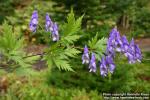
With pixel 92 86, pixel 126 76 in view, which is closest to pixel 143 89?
pixel 126 76

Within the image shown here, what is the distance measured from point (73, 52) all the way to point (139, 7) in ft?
50.1

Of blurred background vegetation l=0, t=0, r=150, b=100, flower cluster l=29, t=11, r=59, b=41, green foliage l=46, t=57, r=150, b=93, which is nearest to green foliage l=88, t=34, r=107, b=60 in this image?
flower cluster l=29, t=11, r=59, b=41

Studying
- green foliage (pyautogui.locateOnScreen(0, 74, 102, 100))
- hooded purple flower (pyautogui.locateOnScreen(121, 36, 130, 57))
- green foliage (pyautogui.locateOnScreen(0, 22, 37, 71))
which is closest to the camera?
green foliage (pyautogui.locateOnScreen(0, 22, 37, 71))

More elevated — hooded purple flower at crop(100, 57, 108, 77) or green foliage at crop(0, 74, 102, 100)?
hooded purple flower at crop(100, 57, 108, 77)

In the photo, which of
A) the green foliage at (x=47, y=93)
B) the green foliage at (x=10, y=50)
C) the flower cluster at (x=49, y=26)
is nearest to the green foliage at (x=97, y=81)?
the green foliage at (x=47, y=93)

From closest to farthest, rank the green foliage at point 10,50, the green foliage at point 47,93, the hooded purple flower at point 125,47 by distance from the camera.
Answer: the green foliage at point 10,50 → the hooded purple flower at point 125,47 → the green foliage at point 47,93

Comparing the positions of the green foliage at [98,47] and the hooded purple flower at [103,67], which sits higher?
the green foliage at [98,47]

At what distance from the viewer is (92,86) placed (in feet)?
23.8

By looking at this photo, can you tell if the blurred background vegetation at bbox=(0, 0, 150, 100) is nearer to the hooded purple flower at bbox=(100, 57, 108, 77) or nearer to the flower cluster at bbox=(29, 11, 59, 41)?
the flower cluster at bbox=(29, 11, 59, 41)

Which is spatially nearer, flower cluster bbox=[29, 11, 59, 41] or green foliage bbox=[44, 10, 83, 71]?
green foliage bbox=[44, 10, 83, 71]

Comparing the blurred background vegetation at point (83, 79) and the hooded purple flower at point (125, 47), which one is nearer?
the hooded purple flower at point (125, 47)

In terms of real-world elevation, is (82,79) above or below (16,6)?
below

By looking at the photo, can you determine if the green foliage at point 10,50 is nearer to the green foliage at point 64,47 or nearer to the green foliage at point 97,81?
the green foliage at point 64,47

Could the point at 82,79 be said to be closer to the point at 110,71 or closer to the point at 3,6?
the point at 110,71
